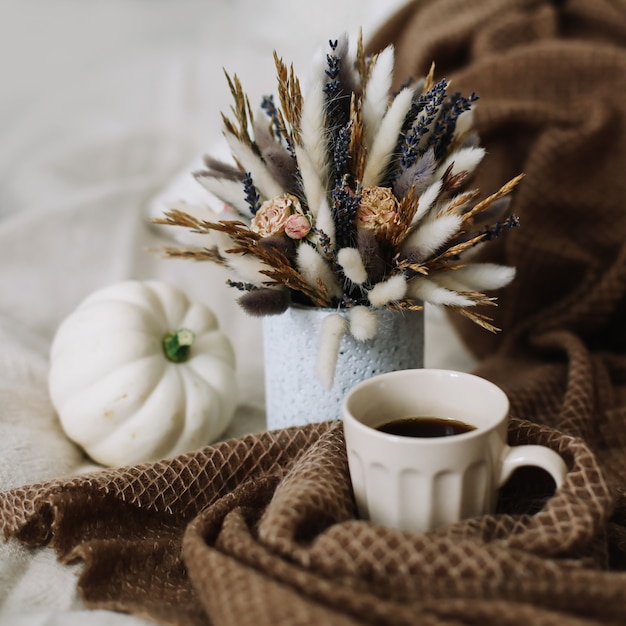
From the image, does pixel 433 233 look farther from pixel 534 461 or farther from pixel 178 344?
pixel 178 344

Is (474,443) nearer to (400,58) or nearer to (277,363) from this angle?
(277,363)

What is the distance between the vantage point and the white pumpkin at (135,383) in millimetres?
758

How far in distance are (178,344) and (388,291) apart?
28 centimetres

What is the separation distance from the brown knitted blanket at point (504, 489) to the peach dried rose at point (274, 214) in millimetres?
172

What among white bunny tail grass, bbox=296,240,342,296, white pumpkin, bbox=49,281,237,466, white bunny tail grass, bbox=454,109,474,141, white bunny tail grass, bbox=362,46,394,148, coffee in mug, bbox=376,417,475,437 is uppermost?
white bunny tail grass, bbox=362,46,394,148

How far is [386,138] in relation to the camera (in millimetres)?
621

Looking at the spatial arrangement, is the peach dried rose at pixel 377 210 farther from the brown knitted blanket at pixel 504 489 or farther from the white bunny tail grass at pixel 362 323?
the brown knitted blanket at pixel 504 489

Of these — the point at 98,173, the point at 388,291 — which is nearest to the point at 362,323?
the point at 388,291

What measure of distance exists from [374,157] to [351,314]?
13 cm

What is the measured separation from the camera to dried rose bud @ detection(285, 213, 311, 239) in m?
0.63

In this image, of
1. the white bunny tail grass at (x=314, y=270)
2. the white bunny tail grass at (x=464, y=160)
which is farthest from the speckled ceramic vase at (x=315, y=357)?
the white bunny tail grass at (x=464, y=160)

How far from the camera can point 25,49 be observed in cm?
175

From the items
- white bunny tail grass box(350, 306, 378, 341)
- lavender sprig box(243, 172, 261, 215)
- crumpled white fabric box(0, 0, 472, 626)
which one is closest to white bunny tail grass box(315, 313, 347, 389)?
white bunny tail grass box(350, 306, 378, 341)

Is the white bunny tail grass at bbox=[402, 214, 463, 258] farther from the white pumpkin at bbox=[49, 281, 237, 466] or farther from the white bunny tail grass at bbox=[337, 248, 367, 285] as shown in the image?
the white pumpkin at bbox=[49, 281, 237, 466]
